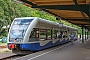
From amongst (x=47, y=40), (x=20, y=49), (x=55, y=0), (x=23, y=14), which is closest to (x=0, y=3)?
(x=23, y=14)

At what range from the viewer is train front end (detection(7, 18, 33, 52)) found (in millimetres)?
16109

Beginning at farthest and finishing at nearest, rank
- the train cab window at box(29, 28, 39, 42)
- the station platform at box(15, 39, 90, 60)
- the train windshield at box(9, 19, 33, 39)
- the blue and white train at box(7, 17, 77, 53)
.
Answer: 1. the train cab window at box(29, 28, 39, 42)
2. the train windshield at box(9, 19, 33, 39)
3. the blue and white train at box(7, 17, 77, 53)
4. the station platform at box(15, 39, 90, 60)

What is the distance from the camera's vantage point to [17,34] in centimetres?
1659

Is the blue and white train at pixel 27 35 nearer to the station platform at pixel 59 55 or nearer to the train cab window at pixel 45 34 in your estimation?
the train cab window at pixel 45 34

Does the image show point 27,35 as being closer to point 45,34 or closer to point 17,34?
point 17,34

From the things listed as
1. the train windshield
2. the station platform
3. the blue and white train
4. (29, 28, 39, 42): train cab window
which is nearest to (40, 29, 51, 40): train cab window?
the blue and white train

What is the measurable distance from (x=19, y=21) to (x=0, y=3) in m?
30.1

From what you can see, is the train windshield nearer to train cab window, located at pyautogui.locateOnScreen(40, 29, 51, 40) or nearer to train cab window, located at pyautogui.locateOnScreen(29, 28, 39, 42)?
train cab window, located at pyautogui.locateOnScreen(29, 28, 39, 42)

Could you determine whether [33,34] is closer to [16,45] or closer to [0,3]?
[16,45]

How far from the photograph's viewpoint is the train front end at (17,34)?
16.1 metres

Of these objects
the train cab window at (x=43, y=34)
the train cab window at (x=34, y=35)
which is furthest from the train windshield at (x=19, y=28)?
the train cab window at (x=43, y=34)

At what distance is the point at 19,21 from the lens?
17531mm

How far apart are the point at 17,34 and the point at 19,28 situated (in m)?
0.59

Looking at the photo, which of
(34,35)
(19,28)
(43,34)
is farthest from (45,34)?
(19,28)
